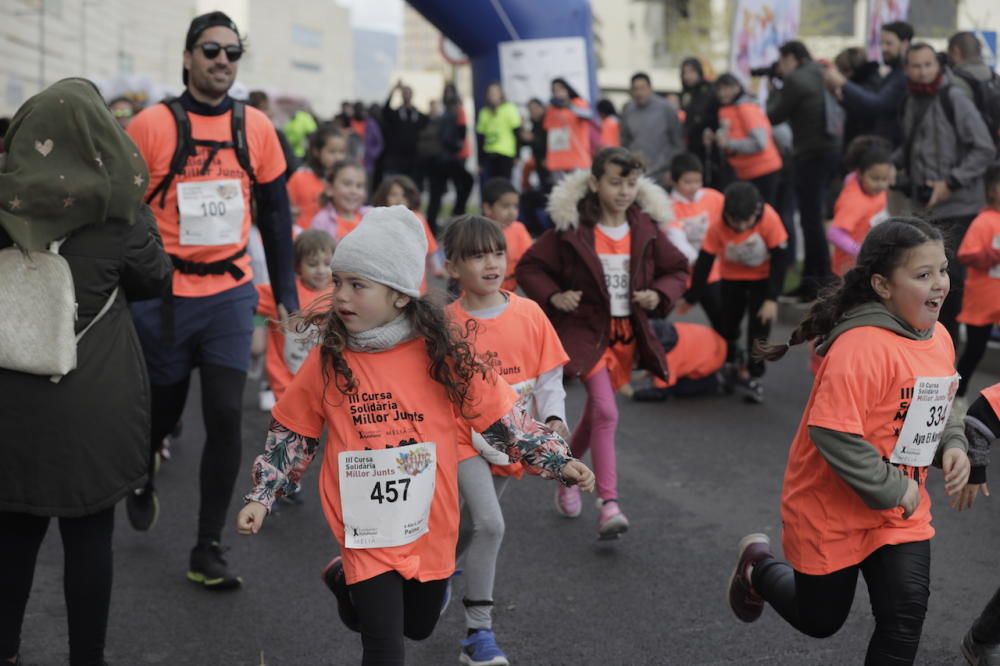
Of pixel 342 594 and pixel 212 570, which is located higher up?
pixel 342 594

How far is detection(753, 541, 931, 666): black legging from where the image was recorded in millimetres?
3578

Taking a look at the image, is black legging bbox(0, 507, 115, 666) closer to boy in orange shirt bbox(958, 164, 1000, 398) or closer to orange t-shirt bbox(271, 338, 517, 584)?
orange t-shirt bbox(271, 338, 517, 584)

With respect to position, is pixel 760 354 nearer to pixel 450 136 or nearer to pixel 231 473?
pixel 231 473

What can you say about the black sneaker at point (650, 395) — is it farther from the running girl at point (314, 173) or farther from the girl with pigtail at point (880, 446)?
the girl with pigtail at point (880, 446)

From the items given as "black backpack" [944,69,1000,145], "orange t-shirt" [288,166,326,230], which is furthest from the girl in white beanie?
"orange t-shirt" [288,166,326,230]

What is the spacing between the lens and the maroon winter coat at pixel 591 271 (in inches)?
240

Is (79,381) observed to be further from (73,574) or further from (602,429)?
(602,429)

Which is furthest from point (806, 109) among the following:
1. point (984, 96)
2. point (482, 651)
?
point (482, 651)

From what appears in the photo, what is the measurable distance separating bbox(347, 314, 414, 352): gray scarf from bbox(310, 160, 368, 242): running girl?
4.47 meters

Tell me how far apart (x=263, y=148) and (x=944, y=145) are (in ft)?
16.9

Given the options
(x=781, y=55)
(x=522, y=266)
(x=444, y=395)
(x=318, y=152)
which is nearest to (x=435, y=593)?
(x=444, y=395)

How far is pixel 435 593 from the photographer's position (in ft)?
12.1

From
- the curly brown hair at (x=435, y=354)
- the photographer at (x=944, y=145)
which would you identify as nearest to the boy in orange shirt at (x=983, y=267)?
the photographer at (x=944, y=145)

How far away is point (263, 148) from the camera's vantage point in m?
5.29
